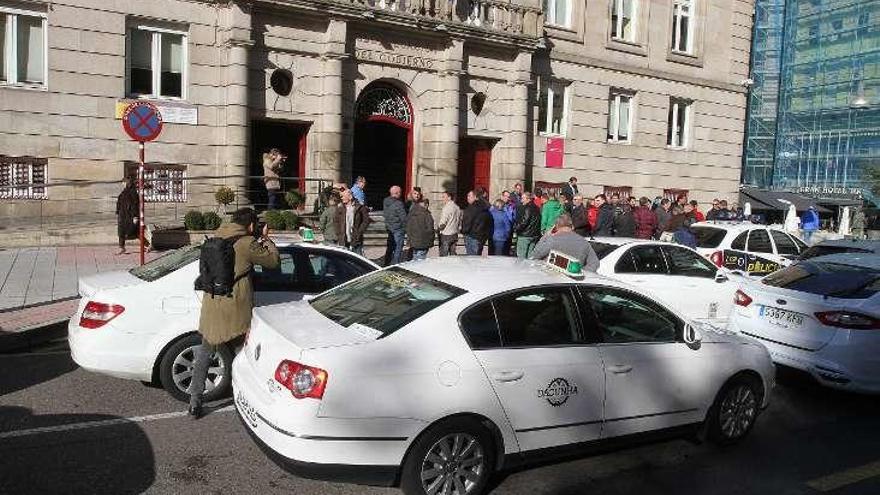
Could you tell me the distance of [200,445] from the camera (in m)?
5.62

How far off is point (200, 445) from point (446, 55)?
16.1 metres

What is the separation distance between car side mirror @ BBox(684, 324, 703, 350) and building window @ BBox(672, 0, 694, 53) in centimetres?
2270

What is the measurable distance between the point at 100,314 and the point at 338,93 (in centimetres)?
1267

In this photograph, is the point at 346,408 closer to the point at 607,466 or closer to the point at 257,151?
the point at 607,466

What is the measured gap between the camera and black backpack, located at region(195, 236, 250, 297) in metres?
5.86

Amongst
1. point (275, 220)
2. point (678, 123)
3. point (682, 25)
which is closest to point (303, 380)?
point (275, 220)

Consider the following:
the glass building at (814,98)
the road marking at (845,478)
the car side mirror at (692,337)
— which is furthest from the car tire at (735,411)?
the glass building at (814,98)

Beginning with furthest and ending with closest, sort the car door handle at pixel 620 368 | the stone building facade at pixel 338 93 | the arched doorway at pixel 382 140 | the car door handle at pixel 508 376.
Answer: the arched doorway at pixel 382 140
the stone building facade at pixel 338 93
the car door handle at pixel 620 368
the car door handle at pixel 508 376

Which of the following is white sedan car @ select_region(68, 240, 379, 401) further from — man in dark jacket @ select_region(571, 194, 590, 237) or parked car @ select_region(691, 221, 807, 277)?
parked car @ select_region(691, 221, 807, 277)

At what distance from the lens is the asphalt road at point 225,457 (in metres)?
5.02

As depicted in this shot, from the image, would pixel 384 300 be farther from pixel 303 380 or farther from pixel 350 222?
pixel 350 222

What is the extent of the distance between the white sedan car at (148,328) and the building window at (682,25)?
2318cm

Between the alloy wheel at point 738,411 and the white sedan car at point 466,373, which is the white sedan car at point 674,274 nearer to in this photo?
the alloy wheel at point 738,411

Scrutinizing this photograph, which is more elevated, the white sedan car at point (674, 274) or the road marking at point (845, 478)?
the white sedan car at point (674, 274)
